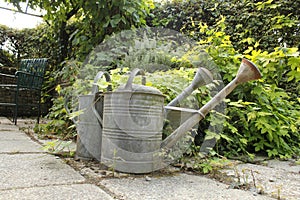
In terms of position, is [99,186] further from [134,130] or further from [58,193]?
[134,130]

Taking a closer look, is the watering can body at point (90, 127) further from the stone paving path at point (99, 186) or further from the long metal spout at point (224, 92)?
the long metal spout at point (224, 92)

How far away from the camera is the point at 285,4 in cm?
279

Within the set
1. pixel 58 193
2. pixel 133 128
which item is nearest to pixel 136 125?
pixel 133 128

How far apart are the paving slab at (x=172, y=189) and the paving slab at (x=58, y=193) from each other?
7 centimetres

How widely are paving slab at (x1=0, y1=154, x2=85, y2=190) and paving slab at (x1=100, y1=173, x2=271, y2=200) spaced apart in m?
0.18

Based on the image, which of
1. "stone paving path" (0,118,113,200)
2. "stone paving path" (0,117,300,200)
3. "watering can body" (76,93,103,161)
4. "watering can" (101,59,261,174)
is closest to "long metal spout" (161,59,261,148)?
"watering can" (101,59,261,174)

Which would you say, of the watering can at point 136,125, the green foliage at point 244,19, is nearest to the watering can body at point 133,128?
the watering can at point 136,125

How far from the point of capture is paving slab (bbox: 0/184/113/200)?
0.84m

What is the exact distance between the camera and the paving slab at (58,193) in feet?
2.75

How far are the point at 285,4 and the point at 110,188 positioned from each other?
108 inches

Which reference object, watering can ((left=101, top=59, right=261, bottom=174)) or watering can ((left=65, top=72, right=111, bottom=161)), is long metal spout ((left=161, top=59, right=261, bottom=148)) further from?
watering can ((left=65, top=72, right=111, bottom=161))

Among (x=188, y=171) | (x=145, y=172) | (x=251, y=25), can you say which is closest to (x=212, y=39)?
(x=251, y=25)

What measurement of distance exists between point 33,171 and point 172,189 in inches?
24.2

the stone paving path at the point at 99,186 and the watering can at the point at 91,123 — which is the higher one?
the watering can at the point at 91,123
